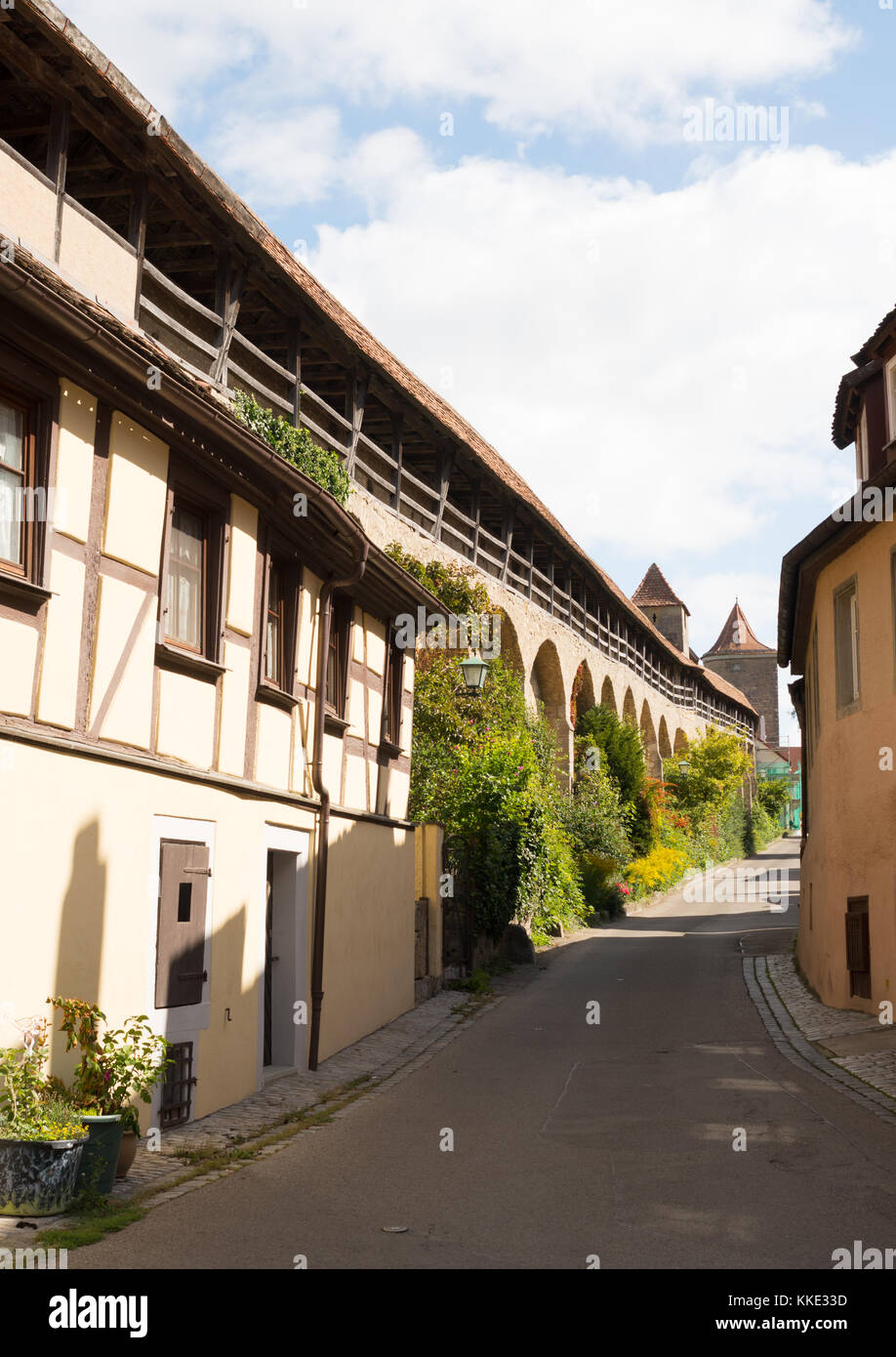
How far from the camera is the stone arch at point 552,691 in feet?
101

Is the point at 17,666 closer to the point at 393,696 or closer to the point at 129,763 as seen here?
the point at 129,763

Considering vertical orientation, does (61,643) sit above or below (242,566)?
below

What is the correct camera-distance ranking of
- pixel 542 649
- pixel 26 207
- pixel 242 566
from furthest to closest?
pixel 542 649 → pixel 26 207 → pixel 242 566

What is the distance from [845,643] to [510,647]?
12.9m

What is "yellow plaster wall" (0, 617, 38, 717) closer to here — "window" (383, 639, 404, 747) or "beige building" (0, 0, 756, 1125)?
"beige building" (0, 0, 756, 1125)

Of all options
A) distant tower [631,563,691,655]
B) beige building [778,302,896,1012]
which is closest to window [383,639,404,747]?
beige building [778,302,896,1012]

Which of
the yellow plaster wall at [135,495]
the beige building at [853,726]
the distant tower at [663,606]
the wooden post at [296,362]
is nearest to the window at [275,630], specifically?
the yellow plaster wall at [135,495]

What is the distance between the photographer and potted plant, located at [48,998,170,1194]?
6203 millimetres

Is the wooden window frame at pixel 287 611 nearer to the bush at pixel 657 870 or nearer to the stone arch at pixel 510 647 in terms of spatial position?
the stone arch at pixel 510 647

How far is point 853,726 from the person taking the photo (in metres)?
13.6

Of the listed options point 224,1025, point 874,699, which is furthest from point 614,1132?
point 874,699

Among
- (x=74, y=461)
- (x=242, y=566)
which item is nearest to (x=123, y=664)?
(x=74, y=461)

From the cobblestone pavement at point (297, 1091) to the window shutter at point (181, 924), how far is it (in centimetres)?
87

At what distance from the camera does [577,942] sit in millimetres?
22406
